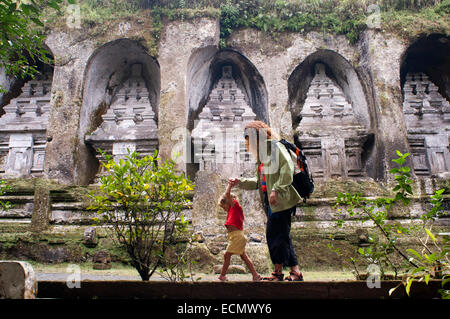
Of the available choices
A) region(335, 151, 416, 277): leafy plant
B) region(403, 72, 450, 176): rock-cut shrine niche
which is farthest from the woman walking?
region(403, 72, 450, 176): rock-cut shrine niche

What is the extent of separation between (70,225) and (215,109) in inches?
226

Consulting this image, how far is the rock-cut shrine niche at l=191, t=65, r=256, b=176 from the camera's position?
10.4 m

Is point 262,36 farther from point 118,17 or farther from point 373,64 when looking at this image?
point 118,17

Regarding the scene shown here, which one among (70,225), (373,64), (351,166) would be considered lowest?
(70,225)

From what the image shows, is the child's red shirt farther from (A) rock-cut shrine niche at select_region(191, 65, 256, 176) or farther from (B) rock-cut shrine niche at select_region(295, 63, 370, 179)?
(B) rock-cut shrine niche at select_region(295, 63, 370, 179)

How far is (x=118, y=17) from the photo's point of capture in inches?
413

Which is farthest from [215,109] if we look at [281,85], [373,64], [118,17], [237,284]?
[237,284]

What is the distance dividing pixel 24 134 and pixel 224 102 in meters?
6.09

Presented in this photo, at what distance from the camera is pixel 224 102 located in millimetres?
11359

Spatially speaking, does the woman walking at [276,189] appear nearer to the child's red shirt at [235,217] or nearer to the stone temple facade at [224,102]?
the child's red shirt at [235,217]

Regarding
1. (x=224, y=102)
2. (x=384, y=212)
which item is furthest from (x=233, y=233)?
(x=224, y=102)

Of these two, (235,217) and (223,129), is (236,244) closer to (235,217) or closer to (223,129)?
(235,217)

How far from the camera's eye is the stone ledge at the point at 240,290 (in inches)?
107
